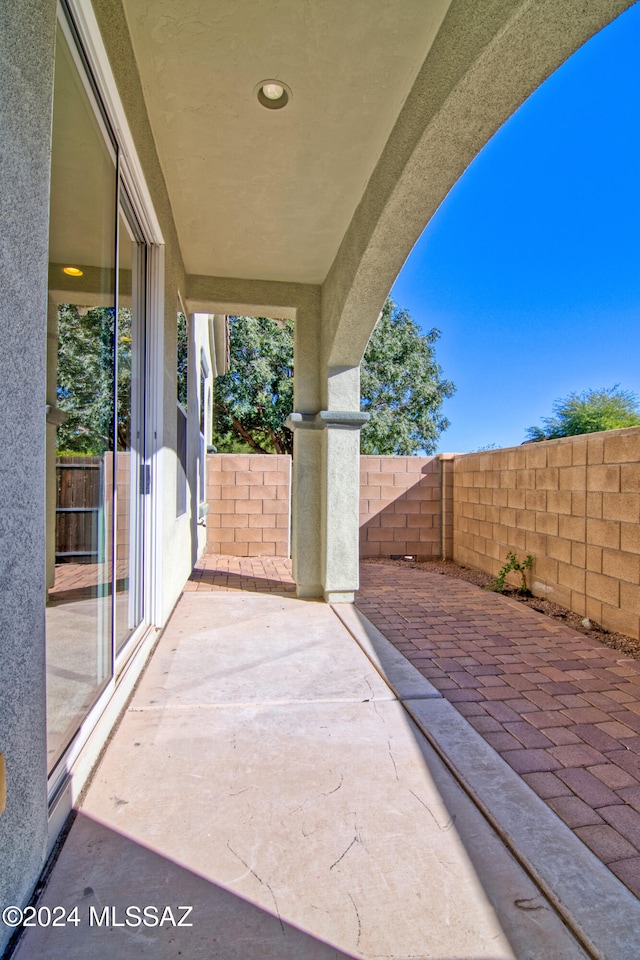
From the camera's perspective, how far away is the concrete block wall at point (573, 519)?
3479 mm

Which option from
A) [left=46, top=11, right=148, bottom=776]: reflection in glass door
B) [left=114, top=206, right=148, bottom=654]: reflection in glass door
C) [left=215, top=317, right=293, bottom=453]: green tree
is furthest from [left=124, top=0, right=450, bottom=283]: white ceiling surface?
[left=215, top=317, right=293, bottom=453]: green tree

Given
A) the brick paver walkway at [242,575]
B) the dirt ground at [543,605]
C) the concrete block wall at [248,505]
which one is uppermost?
the concrete block wall at [248,505]

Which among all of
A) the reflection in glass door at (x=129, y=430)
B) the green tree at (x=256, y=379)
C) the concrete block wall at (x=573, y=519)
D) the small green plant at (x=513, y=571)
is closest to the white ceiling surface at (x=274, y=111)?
the reflection in glass door at (x=129, y=430)

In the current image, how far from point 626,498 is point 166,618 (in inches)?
135

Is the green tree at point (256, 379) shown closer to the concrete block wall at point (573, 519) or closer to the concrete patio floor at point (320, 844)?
the concrete block wall at point (573, 519)

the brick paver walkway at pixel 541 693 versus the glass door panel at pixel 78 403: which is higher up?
the glass door panel at pixel 78 403

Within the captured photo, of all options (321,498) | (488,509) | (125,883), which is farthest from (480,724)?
(488,509)

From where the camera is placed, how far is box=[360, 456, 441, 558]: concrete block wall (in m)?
6.90

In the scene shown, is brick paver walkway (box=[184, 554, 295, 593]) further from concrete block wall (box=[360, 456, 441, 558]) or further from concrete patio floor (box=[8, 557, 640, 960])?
concrete patio floor (box=[8, 557, 640, 960])

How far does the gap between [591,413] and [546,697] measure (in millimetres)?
17085

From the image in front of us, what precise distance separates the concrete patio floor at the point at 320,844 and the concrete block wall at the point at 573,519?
6.81 ft

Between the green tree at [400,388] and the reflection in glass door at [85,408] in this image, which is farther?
the green tree at [400,388]

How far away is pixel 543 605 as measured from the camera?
14.5 ft

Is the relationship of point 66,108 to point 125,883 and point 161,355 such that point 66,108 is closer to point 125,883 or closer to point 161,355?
point 161,355
